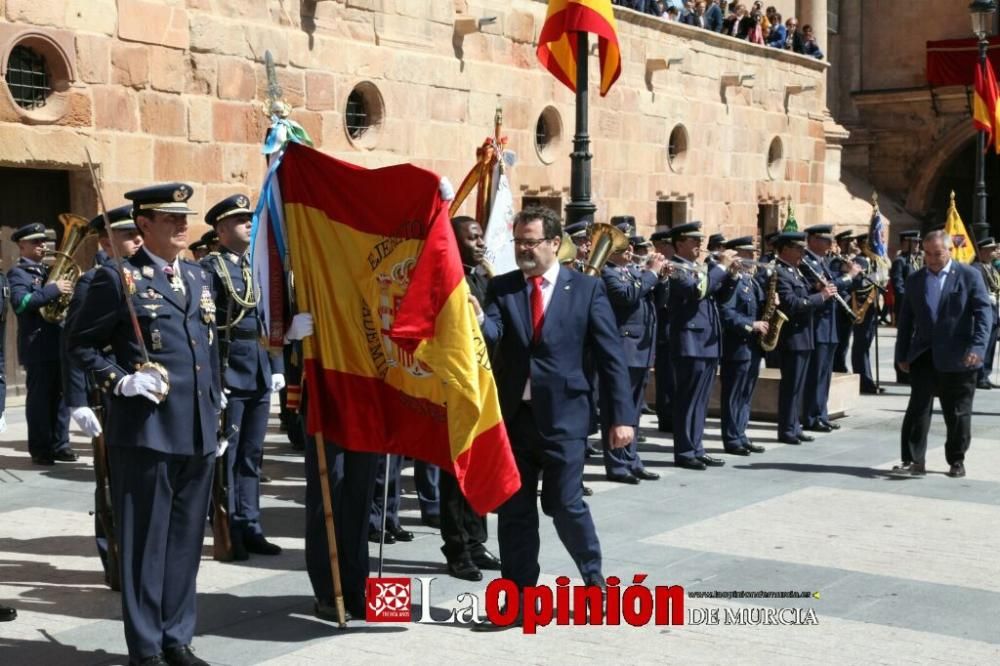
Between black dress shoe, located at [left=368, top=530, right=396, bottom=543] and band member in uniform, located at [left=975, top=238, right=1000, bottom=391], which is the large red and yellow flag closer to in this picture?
black dress shoe, located at [left=368, top=530, right=396, bottom=543]

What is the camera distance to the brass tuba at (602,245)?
36.2ft

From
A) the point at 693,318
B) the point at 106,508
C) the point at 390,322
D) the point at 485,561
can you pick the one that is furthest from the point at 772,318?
the point at 106,508

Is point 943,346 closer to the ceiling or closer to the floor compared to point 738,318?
closer to the floor

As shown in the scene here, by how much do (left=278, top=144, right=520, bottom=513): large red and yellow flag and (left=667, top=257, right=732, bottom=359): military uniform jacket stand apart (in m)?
5.33

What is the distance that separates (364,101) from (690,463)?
8.58m

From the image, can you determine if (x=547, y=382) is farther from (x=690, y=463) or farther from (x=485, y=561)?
(x=690, y=463)

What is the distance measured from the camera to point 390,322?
689cm

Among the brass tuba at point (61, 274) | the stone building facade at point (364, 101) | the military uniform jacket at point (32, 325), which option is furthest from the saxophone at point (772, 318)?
the stone building facade at point (364, 101)

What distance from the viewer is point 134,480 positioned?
6.14 m

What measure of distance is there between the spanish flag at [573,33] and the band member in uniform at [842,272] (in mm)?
3325

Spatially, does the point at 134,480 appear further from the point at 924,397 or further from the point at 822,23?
the point at 822,23

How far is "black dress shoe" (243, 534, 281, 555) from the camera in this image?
8266 mm

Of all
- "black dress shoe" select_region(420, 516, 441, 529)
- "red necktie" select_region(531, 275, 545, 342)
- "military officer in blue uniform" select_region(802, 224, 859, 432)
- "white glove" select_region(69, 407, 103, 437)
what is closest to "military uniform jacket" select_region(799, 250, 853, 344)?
"military officer in blue uniform" select_region(802, 224, 859, 432)

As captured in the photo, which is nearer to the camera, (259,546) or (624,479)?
(259,546)
